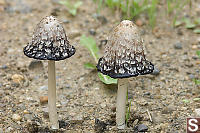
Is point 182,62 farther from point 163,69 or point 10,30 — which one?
point 10,30

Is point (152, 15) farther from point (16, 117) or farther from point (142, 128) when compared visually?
point (16, 117)

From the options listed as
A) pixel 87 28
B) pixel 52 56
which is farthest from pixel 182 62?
pixel 52 56

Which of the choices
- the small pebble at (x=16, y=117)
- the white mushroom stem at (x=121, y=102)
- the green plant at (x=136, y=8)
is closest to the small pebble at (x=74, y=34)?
the green plant at (x=136, y=8)

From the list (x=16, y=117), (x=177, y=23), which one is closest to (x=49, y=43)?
(x=16, y=117)

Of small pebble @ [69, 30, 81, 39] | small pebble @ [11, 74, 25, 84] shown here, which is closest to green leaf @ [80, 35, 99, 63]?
small pebble @ [69, 30, 81, 39]

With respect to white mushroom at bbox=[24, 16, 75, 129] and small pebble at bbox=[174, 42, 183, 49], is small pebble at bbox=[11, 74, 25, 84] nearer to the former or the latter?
white mushroom at bbox=[24, 16, 75, 129]
